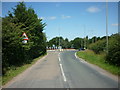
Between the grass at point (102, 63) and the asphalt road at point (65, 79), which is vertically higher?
the grass at point (102, 63)

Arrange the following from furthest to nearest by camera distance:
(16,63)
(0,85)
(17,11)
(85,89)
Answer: (17,11)
(16,63)
(0,85)
(85,89)

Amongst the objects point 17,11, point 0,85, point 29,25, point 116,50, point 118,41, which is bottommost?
point 0,85

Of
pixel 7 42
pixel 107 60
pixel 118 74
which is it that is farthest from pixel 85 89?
pixel 107 60

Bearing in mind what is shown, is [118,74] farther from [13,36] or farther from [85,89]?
[13,36]

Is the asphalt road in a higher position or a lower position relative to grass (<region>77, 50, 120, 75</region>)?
lower

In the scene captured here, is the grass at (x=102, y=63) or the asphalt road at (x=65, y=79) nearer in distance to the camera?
the asphalt road at (x=65, y=79)

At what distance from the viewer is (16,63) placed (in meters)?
16.9

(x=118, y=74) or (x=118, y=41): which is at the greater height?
(x=118, y=41)

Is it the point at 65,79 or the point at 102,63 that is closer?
the point at 65,79

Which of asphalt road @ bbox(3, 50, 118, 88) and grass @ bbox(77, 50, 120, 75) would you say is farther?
grass @ bbox(77, 50, 120, 75)

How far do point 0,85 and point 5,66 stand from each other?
15.2 feet

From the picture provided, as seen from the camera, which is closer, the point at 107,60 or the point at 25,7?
the point at 107,60

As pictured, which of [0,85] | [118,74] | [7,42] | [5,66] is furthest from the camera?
[5,66]

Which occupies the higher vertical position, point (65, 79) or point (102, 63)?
point (102, 63)
